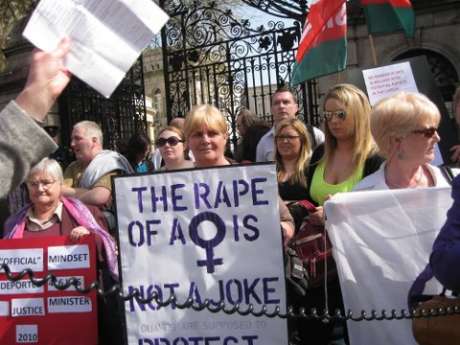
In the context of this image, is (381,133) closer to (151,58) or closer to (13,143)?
(13,143)

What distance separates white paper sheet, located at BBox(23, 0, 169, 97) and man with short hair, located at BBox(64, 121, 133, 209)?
10.5ft

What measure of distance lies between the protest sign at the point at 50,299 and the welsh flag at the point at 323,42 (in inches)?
113

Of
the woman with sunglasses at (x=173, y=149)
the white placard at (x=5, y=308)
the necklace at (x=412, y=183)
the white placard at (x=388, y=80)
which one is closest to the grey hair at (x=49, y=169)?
the white placard at (x=5, y=308)

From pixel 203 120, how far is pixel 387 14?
321 centimetres

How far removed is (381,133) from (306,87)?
7162mm

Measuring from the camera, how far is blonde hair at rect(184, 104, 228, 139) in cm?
382

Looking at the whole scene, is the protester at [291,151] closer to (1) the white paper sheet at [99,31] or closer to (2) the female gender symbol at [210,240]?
(2) the female gender symbol at [210,240]

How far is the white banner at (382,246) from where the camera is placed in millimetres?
3078

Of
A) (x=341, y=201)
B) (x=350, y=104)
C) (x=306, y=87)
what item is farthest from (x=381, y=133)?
(x=306, y=87)

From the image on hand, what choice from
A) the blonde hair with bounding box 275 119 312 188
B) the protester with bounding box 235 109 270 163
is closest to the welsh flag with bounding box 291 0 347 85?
the protester with bounding box 235 109 270 163

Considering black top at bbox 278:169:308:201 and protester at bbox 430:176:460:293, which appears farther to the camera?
black top at bbox 278:169:308:201

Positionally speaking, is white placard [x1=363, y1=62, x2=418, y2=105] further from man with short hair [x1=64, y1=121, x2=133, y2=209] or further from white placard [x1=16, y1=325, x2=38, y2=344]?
white placard [x1=16, y1=325, x2=38, y2=344]

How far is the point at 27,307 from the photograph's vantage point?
387cm

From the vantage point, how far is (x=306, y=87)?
10.2 m
